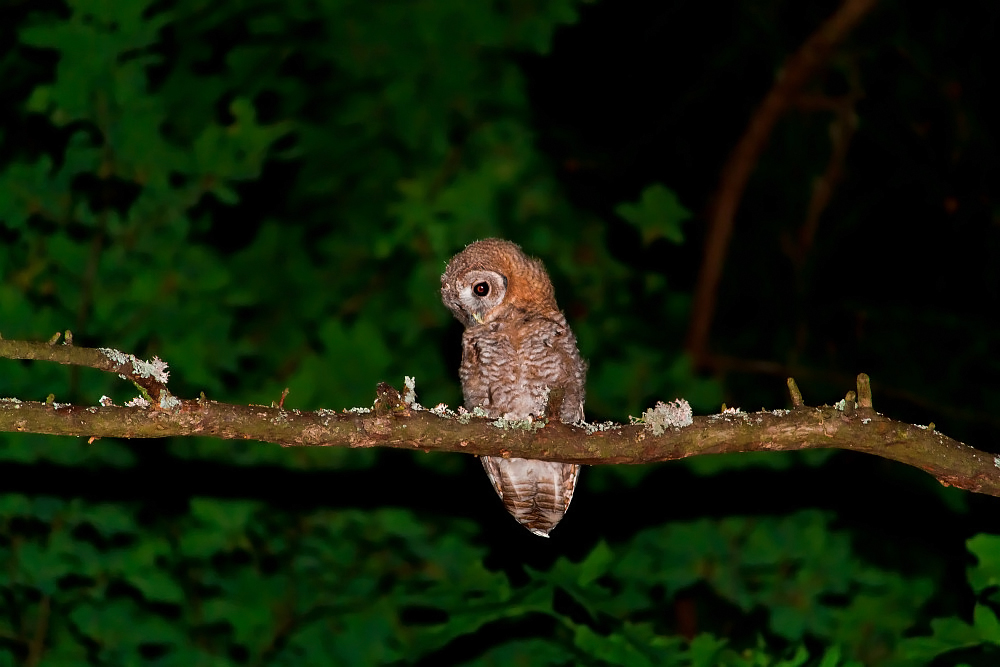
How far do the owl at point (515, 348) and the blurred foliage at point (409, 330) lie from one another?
0.35 meters

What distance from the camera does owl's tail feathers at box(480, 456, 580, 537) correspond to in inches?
150

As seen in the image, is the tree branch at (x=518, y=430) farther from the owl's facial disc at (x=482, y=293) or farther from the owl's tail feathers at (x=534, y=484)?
the owl's tail feathers at (x=534, y=484)

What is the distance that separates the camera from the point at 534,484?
3.83 metres

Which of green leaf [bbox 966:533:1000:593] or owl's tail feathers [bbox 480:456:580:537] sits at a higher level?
owl's tail feathers [bbox 480:456:580:537]

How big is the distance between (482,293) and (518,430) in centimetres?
119

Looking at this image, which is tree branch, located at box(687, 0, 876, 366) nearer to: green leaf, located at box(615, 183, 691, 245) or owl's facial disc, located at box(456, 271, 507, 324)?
Result: green leaf, located at box(615, 183, 691, 245)

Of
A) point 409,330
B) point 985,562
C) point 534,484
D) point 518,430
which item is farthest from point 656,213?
point 518,430

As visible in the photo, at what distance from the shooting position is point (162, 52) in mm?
4898

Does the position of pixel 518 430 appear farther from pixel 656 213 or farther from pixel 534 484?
pixel 656 213

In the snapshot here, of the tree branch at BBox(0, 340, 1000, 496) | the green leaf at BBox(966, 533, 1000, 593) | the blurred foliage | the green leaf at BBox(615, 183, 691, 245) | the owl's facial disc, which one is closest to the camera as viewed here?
the tree branch at BBox(0, 340, 1000, 496)

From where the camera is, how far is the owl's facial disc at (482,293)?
353 cm

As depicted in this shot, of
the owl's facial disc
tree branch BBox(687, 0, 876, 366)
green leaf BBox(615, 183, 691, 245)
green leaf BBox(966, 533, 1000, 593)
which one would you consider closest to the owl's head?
the owl's facial disc

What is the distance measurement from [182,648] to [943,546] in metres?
3.79

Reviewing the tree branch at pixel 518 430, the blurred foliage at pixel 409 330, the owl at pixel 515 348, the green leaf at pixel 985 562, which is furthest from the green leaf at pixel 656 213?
the tree branch at pixel 518 430
